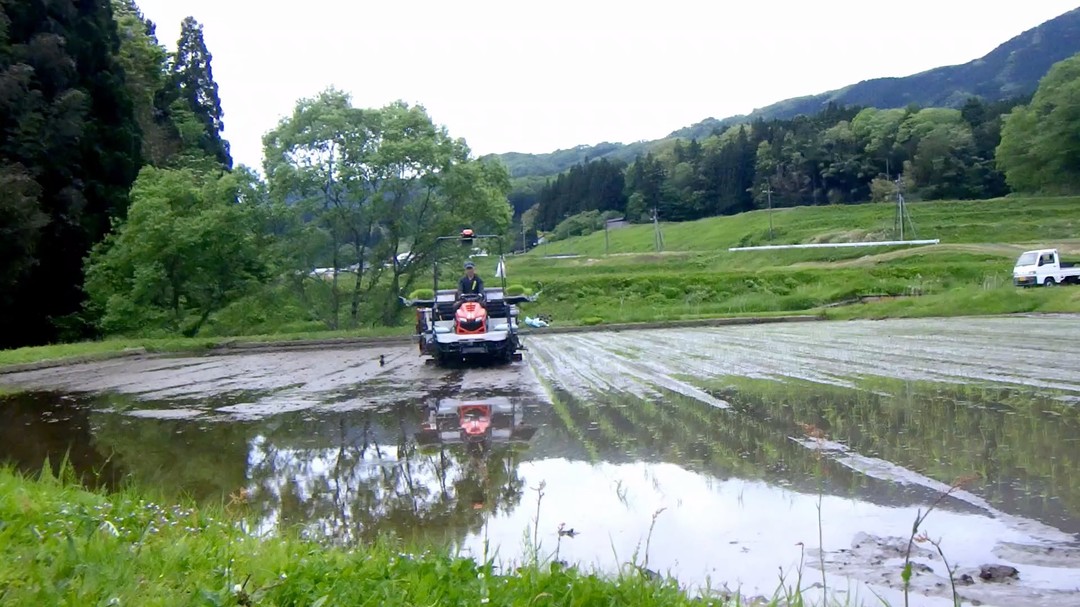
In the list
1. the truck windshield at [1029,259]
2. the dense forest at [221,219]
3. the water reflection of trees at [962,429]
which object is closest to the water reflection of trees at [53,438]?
the water reflection of trees at [962,429]

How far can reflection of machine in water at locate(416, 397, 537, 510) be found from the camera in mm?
6695

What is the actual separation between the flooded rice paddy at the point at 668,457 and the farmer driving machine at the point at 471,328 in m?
0.91

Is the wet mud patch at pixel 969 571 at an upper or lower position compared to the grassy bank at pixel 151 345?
upper

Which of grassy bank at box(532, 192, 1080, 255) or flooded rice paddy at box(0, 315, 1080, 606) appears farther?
grassy bank at box(532, 192, 1080, 255)

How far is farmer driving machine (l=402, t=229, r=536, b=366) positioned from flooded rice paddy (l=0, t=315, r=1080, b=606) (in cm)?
91

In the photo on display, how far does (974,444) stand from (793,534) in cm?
296

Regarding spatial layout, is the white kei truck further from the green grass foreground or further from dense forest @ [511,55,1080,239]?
dense forest @ [511,55,1080,239]

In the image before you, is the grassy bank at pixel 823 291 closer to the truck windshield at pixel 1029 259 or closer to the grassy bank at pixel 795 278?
the grassy bank at pixel 795 278

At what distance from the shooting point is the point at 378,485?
7.03 metres

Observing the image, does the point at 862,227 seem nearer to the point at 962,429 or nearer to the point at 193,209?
the point at 193,209

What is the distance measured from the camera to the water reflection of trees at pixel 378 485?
583 cm

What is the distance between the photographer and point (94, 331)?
32500 mm

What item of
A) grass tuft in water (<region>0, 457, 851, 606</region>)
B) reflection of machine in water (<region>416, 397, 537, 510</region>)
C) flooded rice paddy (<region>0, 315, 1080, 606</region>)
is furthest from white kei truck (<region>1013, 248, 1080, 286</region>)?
grass tuft in water (<region>0, 457, 851, 606</region>)

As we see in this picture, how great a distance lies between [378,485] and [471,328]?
9.83 m
